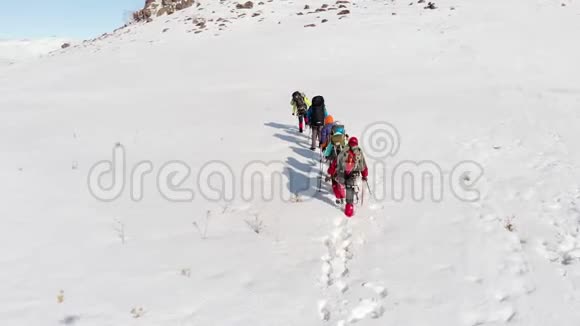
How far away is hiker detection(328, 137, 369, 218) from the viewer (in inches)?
321

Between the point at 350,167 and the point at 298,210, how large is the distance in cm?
→ 151

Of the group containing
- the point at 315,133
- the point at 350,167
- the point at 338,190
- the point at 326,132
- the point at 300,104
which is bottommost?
the point at 338,190

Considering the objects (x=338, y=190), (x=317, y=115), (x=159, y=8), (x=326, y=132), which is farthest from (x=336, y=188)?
(x=159, y=8)

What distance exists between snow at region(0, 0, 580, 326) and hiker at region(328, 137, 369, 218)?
16.2 inches

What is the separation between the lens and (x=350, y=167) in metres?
8.16

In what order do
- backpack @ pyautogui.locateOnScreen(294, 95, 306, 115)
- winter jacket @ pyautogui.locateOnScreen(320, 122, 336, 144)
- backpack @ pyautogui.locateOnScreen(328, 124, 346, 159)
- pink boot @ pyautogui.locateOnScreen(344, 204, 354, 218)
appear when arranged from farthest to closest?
backpack @ pyautogui.locateOnScreen(294, 95, 306, 115) < winter jacket @ pyautogui.locateOnScreen(320, 122, 336, 144) < backpack @ pyautogui.locateOnScreen(328, 124, 346, 159) < pink boot @ pyautogui.locateOnScreen(344, 204, 354, 218)

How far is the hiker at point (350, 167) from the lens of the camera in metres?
8.16

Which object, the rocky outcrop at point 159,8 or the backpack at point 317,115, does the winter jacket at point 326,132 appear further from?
the rocky outcrop at point 159,8

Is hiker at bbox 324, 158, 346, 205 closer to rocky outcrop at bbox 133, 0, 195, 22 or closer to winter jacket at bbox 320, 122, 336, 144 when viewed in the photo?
winter jacket at bbox 320, 122, 336, 144

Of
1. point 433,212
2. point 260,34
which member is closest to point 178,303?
point 433,212

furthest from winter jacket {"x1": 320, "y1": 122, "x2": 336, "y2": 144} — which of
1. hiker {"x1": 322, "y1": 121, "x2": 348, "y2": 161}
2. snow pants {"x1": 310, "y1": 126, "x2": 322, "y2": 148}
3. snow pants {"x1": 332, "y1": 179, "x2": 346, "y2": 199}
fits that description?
snow pants {"x1": 332, "y1": 179, "x2": 346, "y2": 199}

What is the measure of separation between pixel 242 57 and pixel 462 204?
2483 cm

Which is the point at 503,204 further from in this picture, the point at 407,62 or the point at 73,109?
the point at 73,109

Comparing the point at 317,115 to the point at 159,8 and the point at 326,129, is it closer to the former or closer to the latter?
the point at 326,129
